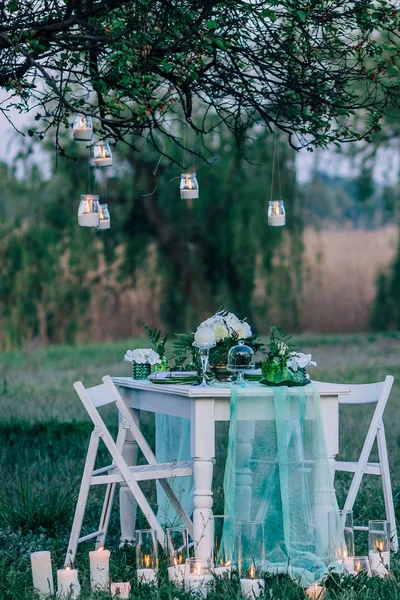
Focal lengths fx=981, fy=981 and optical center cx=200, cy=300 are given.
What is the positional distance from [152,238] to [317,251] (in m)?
3.05

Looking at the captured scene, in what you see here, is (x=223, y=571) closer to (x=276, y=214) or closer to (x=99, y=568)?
(x=99, y=568)

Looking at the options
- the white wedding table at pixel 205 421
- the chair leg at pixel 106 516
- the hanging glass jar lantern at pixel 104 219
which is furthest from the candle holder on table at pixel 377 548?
the hanging glass jar lantern at pixel 104 219

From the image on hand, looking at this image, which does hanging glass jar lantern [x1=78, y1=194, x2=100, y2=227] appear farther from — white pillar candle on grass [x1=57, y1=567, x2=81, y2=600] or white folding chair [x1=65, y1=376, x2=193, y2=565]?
white pillar candle on grass [x1=57, y1=567, x2=81, y2=600]

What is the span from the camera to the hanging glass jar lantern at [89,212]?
550 cm

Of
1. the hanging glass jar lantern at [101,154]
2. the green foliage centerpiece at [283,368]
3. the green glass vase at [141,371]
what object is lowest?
the green glass vase at [141,371]

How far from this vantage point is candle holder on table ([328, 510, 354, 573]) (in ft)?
14.2

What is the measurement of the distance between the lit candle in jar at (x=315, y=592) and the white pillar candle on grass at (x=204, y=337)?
53.4 inches

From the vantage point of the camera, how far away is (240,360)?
5027 millimetres

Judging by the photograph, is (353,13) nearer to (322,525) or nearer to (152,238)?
(322,525)

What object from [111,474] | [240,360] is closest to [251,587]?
[111,474]

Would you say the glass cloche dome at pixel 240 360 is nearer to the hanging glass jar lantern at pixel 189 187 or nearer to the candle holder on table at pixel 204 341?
the candle holder on table at pixel 204 341

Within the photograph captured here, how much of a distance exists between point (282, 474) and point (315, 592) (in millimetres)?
687

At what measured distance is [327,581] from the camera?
14.6 ft

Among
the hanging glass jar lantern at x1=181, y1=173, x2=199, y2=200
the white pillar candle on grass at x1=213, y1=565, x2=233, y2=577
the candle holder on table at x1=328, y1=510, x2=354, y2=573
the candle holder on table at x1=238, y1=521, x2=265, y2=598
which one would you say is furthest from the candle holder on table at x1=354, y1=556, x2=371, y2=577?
the hanging glass jar lantern at x1=181, y1=173, x2=199, y2=200
